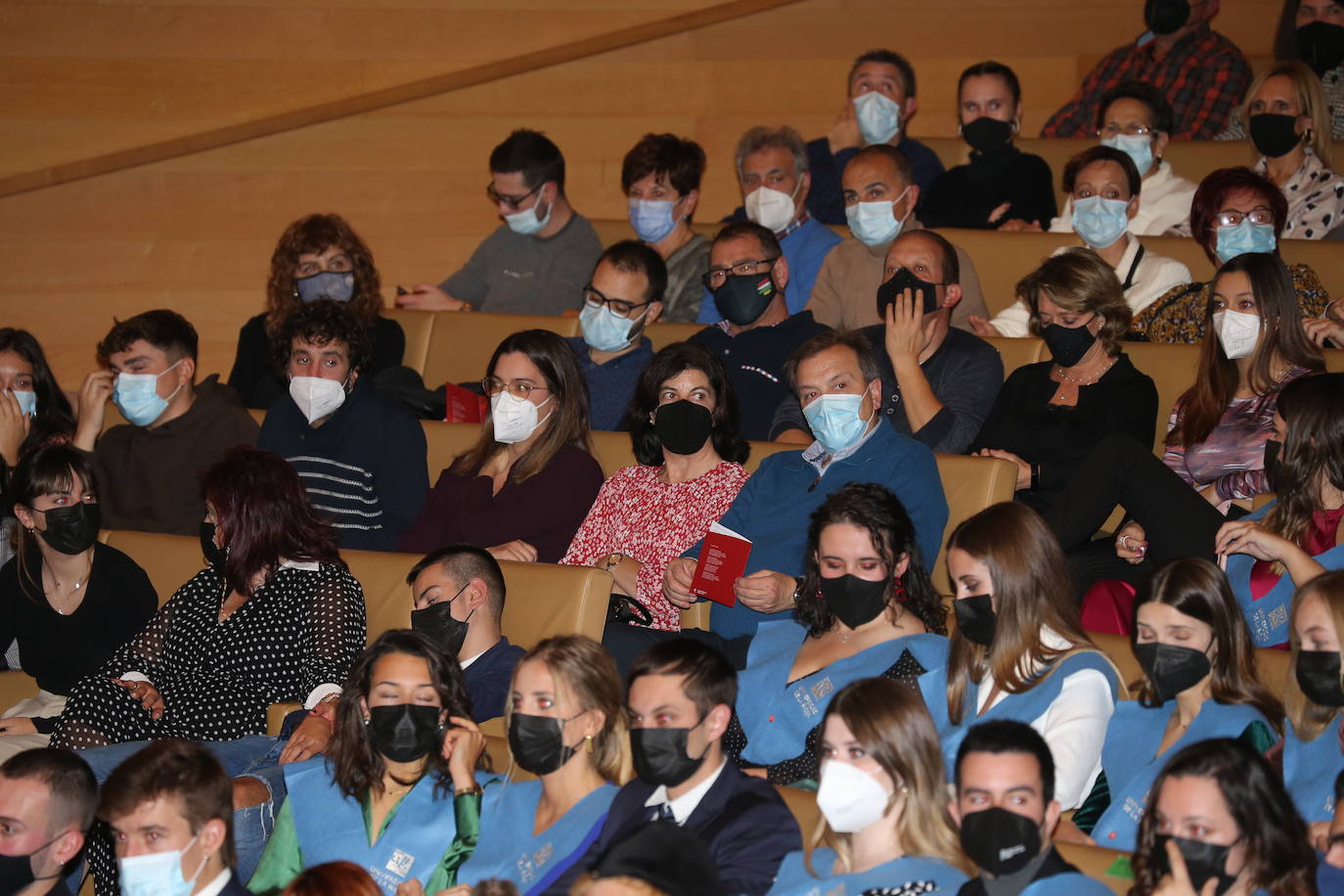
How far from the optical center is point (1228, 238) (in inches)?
173

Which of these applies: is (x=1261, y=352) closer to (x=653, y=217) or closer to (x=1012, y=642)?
(x=1012, y=642)

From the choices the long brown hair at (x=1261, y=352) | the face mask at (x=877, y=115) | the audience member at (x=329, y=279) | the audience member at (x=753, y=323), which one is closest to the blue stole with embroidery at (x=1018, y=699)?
the long brown hair at (x=1261, y=352)

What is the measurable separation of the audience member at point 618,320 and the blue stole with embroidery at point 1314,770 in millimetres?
2226

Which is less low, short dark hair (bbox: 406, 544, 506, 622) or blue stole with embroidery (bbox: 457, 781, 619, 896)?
short dark hair (bbox: 406, 544, 506, 622)

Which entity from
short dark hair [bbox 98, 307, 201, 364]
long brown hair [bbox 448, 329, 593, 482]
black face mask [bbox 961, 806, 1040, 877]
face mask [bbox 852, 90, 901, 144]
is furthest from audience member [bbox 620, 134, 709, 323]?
black face mask [bbox 961, 806, 1040, 877]

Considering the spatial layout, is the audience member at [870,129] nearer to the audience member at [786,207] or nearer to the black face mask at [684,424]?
the audience member at [786,207]

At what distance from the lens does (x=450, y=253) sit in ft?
21.1

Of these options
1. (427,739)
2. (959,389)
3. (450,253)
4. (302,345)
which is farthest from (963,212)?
(427,739)

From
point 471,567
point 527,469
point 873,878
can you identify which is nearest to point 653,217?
point 527,469

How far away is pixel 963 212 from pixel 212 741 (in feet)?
10.8

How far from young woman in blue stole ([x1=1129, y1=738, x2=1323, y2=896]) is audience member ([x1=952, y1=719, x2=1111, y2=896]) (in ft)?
0.39

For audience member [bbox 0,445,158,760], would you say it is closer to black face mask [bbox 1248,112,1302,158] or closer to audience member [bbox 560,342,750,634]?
audience member [bbox 560,342,750,634]

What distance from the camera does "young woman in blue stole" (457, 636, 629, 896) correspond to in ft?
9.52

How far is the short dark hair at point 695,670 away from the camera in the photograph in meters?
2.83
